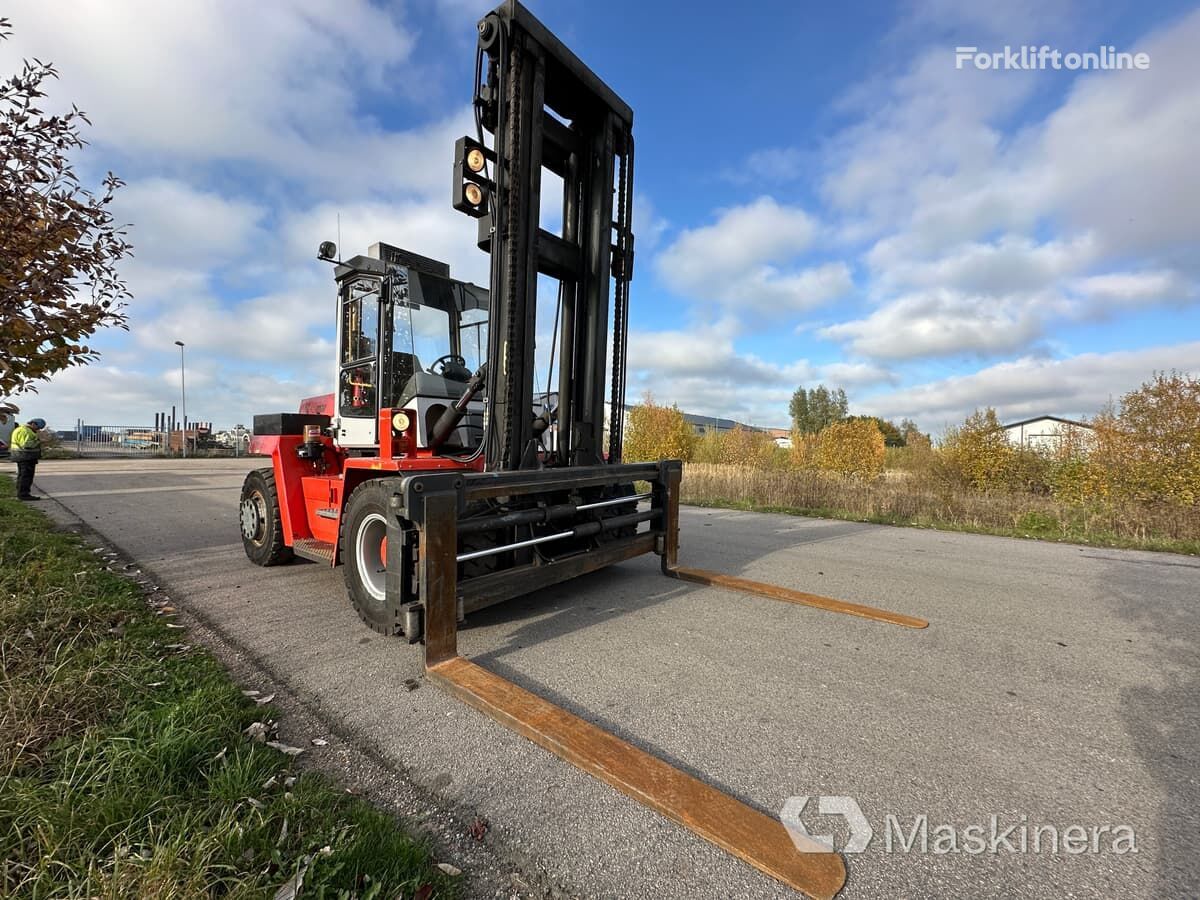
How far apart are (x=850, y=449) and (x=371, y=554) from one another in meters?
19.8

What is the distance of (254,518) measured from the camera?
6180 millimetres

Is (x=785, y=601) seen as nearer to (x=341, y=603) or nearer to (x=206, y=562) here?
(x=341, y=603)

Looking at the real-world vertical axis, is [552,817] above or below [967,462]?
below

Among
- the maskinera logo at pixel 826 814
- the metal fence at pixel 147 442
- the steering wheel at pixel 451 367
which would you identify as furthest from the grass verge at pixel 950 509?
the metal fence at pixel 147 442

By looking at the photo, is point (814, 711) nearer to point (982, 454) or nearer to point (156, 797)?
point (156, 797)

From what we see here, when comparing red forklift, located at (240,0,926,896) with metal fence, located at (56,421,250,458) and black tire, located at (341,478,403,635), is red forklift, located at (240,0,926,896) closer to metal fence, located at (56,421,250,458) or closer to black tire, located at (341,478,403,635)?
black tire, located at (341,478,403,635)

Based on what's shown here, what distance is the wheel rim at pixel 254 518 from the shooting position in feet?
19.7


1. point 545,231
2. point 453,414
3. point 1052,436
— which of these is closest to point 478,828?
point 453,414

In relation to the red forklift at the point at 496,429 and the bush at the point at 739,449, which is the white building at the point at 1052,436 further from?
the red forklift at the point at 496,429

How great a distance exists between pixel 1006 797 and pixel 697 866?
134 centimetres

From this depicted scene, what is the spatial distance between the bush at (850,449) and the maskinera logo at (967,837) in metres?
17.7

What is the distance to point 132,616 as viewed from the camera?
12.7 ft

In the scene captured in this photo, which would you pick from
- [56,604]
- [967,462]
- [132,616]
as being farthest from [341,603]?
[967,462]

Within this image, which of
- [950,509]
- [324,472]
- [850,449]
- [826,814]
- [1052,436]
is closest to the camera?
[826,814]
